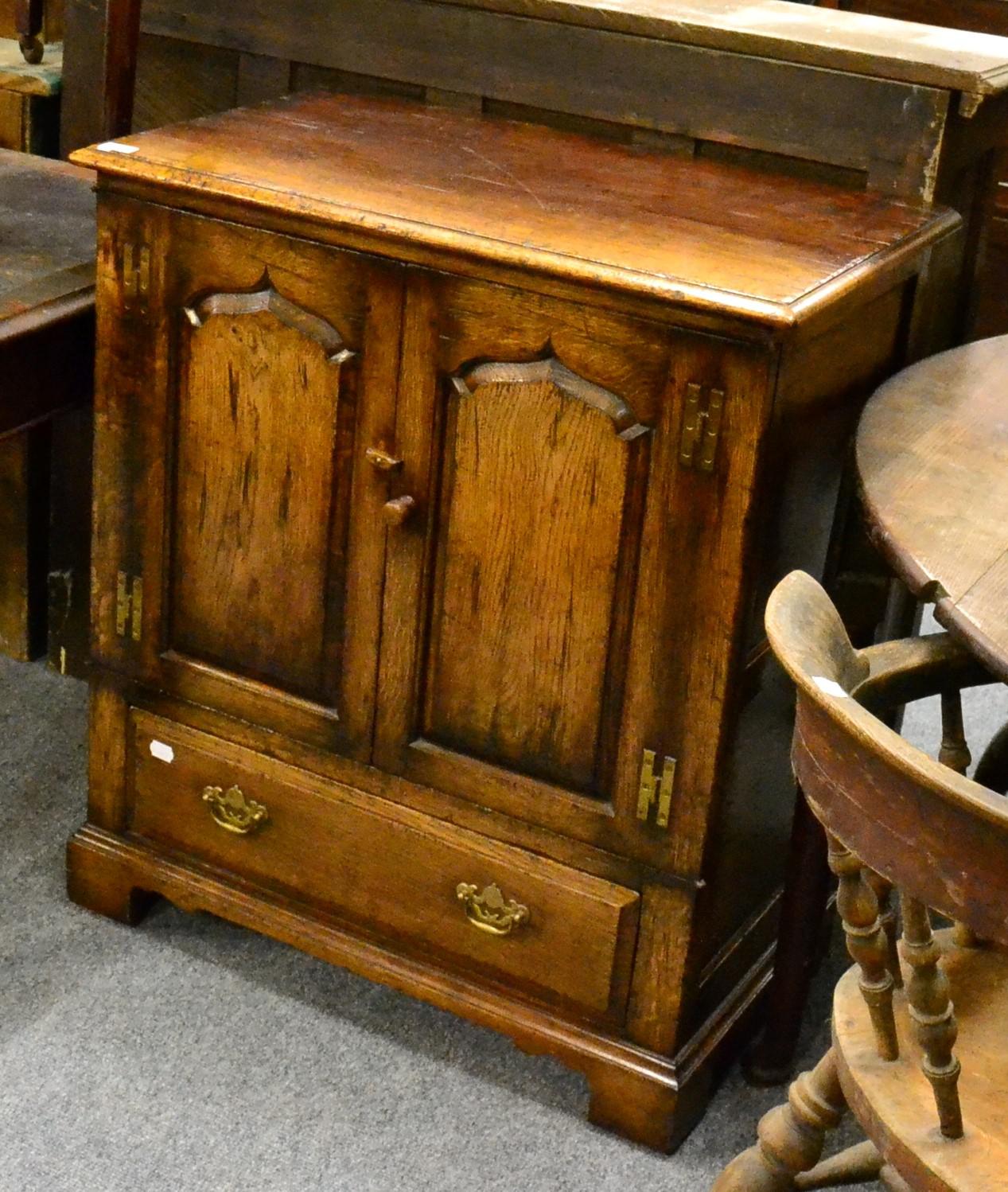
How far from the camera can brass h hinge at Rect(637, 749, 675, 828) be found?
192 cm

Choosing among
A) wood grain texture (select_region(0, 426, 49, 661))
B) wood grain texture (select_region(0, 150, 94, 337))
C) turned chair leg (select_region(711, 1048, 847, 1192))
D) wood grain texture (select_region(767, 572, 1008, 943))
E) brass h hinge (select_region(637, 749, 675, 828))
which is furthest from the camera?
wood grain texture (select_region(0, 426, 49, 661))

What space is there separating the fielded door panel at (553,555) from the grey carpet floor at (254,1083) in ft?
1.33

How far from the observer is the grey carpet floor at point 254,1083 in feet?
6.66

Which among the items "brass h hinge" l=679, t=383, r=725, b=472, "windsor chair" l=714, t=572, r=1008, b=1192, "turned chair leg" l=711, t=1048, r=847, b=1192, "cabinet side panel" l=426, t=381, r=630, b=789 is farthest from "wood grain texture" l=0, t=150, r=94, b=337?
"turned chair leg" l=711, t=1048, r=847, b=1192

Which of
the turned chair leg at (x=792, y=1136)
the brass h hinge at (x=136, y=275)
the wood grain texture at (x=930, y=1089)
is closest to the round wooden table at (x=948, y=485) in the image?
the wood grain texture at (x=930, y=1089)

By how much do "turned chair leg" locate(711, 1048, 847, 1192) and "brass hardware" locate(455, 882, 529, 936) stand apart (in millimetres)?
419

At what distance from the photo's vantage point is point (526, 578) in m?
1.93

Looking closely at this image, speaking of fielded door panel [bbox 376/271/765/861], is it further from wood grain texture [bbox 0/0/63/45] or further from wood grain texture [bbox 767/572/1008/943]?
wood grain texture [bbox 0/0/63/45]

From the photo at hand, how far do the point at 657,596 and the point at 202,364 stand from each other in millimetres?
623

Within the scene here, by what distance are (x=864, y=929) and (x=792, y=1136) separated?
1.44ft

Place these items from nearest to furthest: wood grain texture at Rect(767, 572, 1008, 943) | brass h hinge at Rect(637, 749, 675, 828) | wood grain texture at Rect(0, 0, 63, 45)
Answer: wood grain texture at Rect(767, 572, 1008, 943), brass h hinge at Rect(637, 749, 675, 828), wood grain texture at Rect(0, 0, 63, 45)

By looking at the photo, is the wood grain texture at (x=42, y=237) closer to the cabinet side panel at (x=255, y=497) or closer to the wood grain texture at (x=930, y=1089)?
the cabinet side panel at (x=255, y=497)

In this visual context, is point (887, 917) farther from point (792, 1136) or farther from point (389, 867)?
point (389, 867)

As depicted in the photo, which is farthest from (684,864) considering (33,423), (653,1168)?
(33,423)
